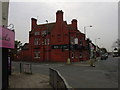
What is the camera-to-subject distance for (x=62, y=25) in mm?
47500

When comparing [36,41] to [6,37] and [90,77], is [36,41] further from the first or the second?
[6,37]

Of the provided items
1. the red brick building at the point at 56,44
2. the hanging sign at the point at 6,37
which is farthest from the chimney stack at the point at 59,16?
the hanging sign at the point at 6,37

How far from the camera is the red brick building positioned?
4623cm

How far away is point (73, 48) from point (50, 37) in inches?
272

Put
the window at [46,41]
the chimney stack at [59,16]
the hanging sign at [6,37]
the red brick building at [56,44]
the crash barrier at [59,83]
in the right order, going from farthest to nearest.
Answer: the window at [46,41]
the chimney stack at [59,16]
the red brick building at [56,44]
the hanging sign at [6,37]
the crash barrier at [59,83]

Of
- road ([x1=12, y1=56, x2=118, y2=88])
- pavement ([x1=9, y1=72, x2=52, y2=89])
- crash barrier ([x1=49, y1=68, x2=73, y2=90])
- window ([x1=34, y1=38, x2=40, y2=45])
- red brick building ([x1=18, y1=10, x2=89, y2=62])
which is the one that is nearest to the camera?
crash barrier ([x1=49, y1=68, x2=73, y2=90])

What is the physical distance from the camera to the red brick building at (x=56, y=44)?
152 ft

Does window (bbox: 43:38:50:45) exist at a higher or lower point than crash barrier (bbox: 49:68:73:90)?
higher

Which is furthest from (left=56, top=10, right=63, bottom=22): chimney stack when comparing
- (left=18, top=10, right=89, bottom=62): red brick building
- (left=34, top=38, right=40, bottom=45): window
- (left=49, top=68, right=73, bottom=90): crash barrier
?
(left=49, top=68, right=73, bottom=90): crash barrier

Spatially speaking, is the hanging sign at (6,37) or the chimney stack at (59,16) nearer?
the hanging sign at (6,37)

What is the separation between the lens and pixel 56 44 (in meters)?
Answer: 47.5

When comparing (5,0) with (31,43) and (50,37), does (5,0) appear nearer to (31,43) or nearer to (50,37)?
(50,37)

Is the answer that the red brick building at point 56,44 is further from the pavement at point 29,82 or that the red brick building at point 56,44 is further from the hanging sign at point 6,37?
the hanging sign at point 6,37

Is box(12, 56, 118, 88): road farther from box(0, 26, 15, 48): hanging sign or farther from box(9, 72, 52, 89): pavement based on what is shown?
box(0, 26, 15, 48): hanging sign
